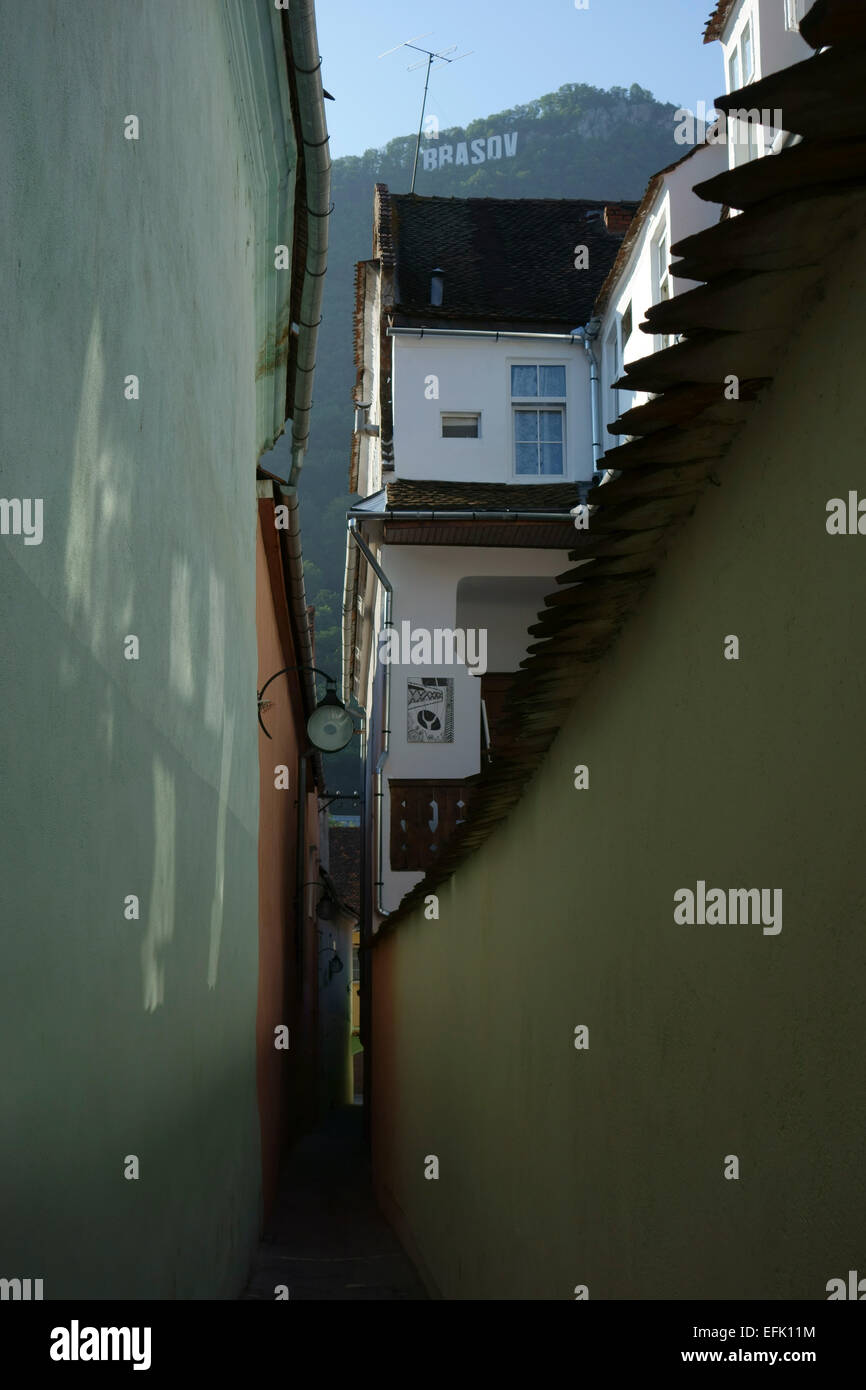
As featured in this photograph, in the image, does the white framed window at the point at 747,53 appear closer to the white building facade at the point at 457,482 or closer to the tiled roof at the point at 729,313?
the white building facade at the point at 457,482

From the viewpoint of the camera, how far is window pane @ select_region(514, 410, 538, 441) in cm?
1850

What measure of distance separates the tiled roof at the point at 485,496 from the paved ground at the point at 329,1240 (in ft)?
24.8

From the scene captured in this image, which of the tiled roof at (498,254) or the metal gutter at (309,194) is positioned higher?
the tiled roof at (498,254)

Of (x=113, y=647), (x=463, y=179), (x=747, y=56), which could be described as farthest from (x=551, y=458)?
(x=463, y=179)

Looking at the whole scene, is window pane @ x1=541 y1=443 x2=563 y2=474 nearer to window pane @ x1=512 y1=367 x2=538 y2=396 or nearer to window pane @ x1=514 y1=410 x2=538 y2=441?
window pane @ x1=514 y1=410 x2=538 y2=441

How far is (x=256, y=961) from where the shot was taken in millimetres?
10383

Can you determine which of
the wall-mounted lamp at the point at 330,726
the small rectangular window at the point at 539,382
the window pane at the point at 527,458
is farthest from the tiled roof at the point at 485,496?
the wall-mounted lamp at the point at 330,726

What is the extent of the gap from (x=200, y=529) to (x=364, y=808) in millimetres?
15746

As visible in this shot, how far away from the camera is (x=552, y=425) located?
1862 centimetres

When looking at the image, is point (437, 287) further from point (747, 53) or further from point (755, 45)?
point (755, 45)

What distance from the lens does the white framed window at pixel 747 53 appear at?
12002mm

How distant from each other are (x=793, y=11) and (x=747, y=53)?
977mm
